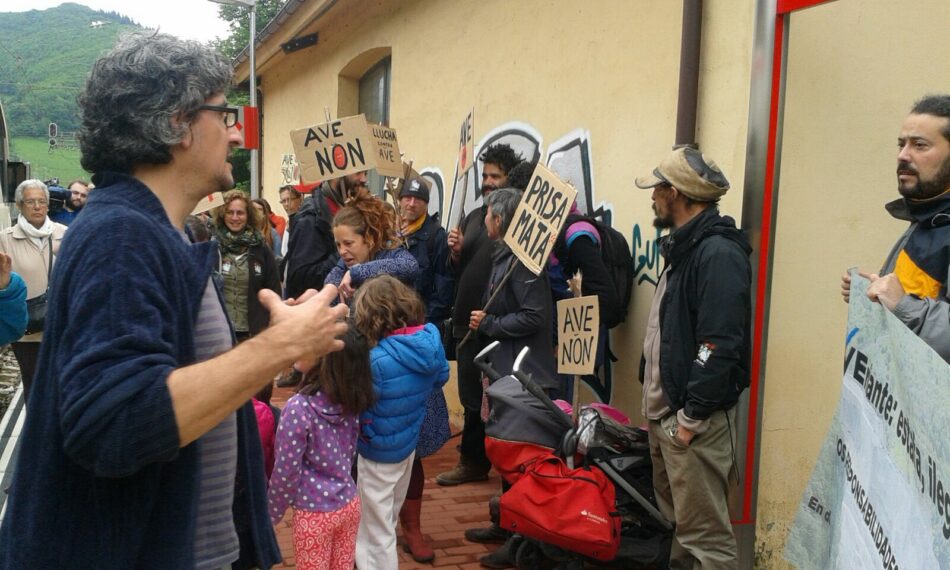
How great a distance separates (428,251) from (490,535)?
2038mm

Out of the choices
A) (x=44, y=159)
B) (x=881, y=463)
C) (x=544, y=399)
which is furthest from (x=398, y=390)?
(x=44, y=159)

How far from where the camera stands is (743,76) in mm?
4137

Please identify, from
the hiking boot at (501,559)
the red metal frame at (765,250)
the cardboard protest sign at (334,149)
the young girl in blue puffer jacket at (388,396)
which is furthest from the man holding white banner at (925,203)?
the cardboard protest sign at (334,149)

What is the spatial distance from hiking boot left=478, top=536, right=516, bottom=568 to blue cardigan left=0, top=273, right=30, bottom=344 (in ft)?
8.01

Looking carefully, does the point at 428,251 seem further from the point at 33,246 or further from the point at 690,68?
the point at 33,246

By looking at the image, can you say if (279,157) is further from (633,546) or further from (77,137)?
(77,137)

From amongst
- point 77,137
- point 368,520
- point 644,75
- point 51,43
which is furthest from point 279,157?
point 51,43

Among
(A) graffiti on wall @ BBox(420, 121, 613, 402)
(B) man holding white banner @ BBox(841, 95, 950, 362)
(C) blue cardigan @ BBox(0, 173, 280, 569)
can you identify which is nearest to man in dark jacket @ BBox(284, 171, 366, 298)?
(A) graffiti on wall @ BBox(420, 121, 613, 402)

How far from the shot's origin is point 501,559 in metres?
4.30

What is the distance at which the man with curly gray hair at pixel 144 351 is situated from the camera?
1459mm

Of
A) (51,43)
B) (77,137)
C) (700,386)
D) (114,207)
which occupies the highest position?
(51,43)

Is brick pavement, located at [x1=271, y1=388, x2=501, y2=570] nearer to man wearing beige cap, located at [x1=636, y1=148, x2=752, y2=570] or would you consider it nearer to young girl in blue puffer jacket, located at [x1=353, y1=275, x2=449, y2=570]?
young girl in blue puffer jacket, located at [x1=353, y1=275, x2=449, y2=570]

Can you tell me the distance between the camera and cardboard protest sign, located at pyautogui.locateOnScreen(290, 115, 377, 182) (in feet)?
18.7

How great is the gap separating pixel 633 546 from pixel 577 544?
0.44 metres
